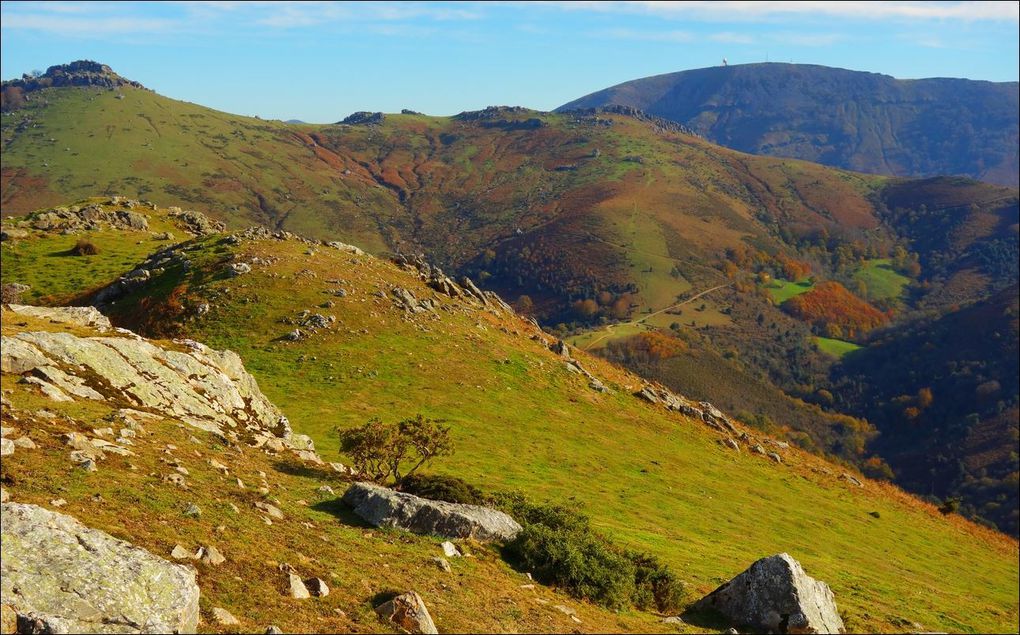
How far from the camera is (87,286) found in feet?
245

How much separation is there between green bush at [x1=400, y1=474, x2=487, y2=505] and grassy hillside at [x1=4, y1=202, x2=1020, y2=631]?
5313 mm

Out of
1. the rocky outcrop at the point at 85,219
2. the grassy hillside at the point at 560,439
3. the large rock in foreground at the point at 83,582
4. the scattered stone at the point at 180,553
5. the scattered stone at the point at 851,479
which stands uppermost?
the rocky outcrop at the point at 85,219

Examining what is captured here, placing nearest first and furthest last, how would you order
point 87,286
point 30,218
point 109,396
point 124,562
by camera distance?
point 124,562 < point 109,396 < point 87,286 < point 30,218

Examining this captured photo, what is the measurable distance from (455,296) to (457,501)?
52.1 meters

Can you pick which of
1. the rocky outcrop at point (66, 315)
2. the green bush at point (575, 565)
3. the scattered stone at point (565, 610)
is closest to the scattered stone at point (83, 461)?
the green bush at point (575, 565)

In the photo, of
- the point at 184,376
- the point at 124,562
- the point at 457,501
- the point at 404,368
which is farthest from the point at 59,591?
the point at 404,368

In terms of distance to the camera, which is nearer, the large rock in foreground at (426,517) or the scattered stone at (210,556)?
the scattered stone at (210,556)

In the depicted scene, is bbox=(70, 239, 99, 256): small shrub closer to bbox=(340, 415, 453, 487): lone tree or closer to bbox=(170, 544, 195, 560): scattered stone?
bbox=(340, 415, 453, 487): lone tree

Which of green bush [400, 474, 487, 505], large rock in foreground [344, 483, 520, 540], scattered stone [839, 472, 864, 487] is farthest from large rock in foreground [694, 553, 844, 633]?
scattered stone [839, 472, 864, 487]

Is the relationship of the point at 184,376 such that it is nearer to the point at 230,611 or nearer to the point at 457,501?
the point at 457,501

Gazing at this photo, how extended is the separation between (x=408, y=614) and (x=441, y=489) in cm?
1363

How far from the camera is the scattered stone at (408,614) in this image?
1634 centimetres

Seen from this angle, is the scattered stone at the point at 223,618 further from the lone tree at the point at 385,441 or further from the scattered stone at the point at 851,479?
the scattered stone at the point at 851,479

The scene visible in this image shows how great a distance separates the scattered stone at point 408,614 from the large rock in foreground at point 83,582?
4294mm
